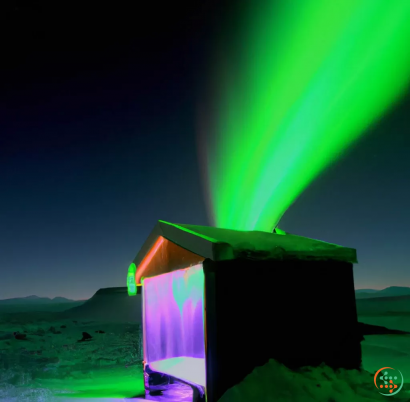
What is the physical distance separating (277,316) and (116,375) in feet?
25.2

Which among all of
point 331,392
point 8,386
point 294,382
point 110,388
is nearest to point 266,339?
point 294,382

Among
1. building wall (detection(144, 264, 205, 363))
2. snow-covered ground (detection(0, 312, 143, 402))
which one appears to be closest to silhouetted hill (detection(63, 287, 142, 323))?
snow-covered ground (detection(0, 312, 143, 402))

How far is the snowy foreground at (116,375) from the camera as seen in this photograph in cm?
587

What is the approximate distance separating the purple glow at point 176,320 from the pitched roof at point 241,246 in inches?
25.7

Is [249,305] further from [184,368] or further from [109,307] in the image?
[109,307]

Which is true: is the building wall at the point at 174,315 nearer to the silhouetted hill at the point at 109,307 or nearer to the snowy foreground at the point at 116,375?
the snowy foreground at the point at 116,375

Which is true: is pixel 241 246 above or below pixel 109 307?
above

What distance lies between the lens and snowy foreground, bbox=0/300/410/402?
5.87m

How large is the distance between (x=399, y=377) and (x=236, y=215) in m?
4.54

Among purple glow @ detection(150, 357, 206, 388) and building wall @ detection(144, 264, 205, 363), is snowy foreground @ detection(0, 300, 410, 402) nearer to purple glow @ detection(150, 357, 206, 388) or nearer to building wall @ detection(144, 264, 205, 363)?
purple glow @ detection(150, 357, 206, 388)

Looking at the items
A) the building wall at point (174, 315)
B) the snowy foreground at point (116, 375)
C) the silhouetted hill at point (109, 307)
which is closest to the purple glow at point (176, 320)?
the building wall at point (174, 315)

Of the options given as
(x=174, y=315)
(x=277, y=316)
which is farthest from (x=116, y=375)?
(x=277, y=316)

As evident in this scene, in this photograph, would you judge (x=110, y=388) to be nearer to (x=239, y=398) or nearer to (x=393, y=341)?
(x=239, y=398)

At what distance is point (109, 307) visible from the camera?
10669 centimetres
